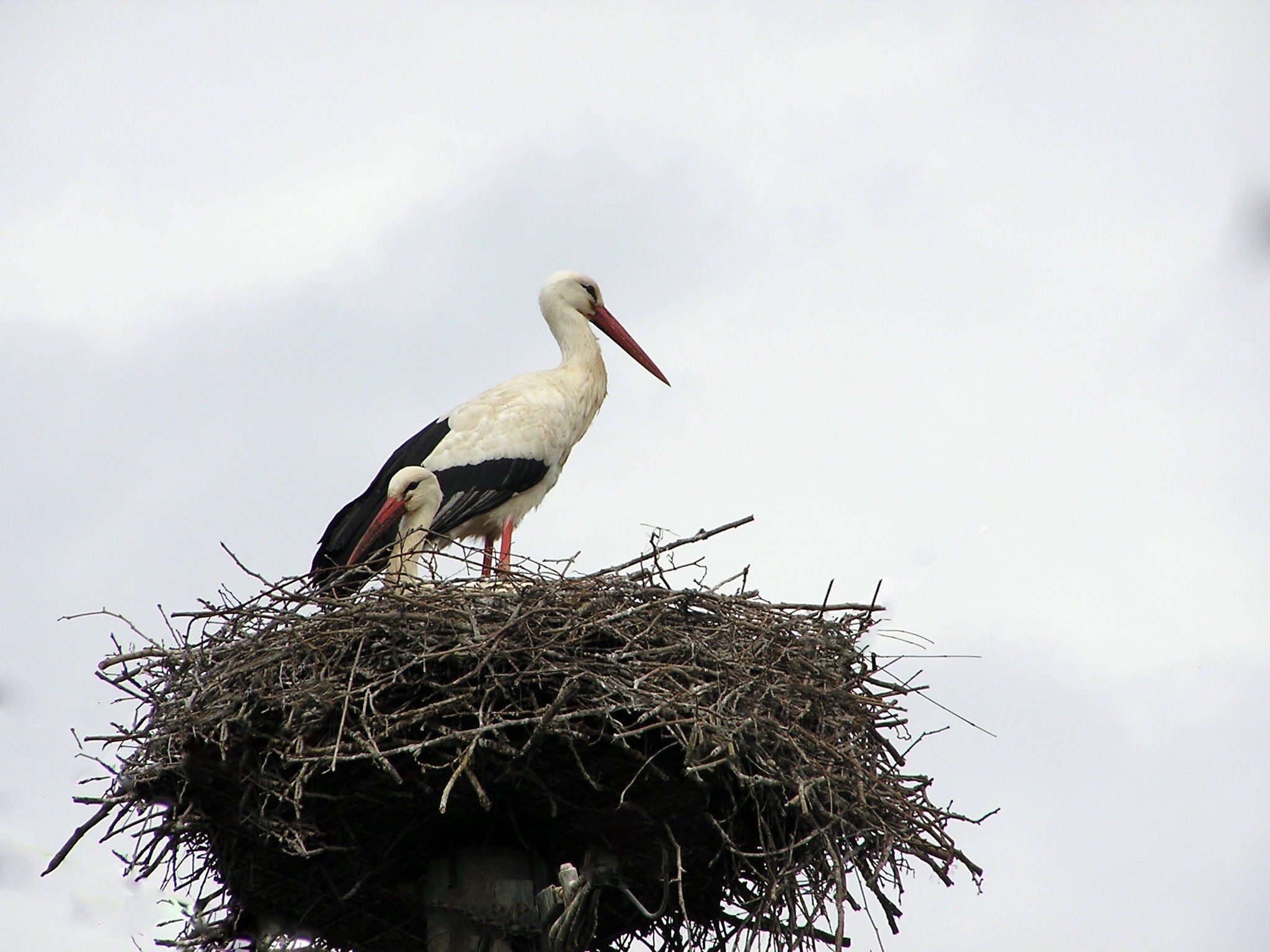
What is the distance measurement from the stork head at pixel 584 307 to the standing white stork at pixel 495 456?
30 centimetres

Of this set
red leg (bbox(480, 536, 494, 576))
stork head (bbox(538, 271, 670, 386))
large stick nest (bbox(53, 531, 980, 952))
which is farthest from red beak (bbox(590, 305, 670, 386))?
large stick nest (bbox(53, 531, 980, 952))

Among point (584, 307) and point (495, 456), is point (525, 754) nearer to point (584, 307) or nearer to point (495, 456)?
point (495, 456)

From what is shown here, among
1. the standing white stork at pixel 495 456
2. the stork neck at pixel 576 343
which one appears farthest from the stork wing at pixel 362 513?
the stork neck at pixel 576 343

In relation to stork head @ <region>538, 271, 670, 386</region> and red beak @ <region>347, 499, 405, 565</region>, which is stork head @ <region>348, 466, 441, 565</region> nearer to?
red beak @ <region>347, 499, 405, 565</region>

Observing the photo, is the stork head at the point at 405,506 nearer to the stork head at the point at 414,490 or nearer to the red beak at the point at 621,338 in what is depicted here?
the stork head at the point at 414,490

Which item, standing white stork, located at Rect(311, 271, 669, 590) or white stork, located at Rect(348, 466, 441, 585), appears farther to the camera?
standing white stork, located at Rect(311, 271, 669, 590)

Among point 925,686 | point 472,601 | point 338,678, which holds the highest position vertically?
point 925,686

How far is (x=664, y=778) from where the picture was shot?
5047mm

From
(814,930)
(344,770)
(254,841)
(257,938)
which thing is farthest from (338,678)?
(814,930)

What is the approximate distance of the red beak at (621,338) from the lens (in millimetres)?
8625

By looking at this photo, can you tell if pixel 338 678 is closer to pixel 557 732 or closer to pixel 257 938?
pixel 557 732

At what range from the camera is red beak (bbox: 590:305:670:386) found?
8625mm

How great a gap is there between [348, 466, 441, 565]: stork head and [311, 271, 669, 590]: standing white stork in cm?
11

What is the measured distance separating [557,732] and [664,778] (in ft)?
1.36
